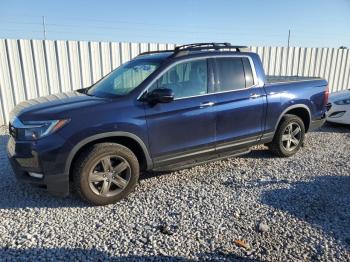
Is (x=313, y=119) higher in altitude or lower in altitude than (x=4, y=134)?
higher

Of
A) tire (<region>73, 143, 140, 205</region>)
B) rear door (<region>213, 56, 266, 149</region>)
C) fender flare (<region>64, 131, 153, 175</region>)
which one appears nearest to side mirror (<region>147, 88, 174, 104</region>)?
fender flare (<region>64, 131, 153, 175</region>)

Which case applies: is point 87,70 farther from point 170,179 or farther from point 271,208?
point 271,208

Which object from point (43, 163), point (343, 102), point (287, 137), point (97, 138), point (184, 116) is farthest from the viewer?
point (343, 102)

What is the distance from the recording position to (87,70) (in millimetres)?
8039

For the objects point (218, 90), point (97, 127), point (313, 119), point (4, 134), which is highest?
point (218, 90)

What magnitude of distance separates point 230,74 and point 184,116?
1.12 metres

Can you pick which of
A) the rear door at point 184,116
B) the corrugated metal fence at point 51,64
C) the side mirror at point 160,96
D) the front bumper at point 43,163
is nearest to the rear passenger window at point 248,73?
the rear door at point 184,116

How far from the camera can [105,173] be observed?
367 centimetres

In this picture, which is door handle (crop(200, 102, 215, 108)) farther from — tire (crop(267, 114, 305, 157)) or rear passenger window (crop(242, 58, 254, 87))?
tire (crop(267, 114, 305, 157))

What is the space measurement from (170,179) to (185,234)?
1420mm

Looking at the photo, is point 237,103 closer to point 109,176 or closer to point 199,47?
point 199,47

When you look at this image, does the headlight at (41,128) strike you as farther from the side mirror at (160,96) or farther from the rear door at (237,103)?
the rear door at (237,103)

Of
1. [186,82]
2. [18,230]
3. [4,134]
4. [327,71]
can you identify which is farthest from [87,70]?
[327,71]

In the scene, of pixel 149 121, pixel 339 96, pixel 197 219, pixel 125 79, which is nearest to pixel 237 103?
pixel 149 121
